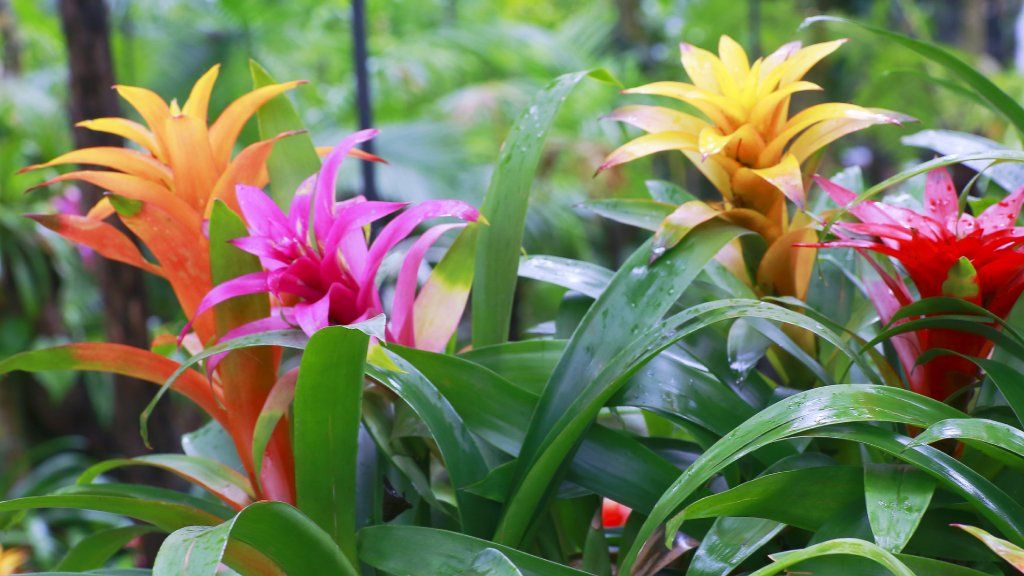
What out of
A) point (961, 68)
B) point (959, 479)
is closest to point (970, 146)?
point (961, 68)

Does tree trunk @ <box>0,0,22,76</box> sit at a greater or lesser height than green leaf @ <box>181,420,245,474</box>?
greater

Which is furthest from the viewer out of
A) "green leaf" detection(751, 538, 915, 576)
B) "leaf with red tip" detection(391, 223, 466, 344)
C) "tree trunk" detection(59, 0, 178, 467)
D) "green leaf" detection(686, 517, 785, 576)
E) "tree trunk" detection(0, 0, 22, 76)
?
"tree trunk" detection(0, 0, 22, 76)

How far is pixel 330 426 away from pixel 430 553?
9 centimetres

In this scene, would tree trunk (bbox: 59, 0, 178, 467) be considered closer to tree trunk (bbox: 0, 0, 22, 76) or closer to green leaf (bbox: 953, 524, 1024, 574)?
green leaf (bbox: 953, 524, 1024, 574)

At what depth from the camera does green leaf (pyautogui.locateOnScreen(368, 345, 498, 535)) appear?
0.49m

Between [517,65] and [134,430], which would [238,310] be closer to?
[134,430]

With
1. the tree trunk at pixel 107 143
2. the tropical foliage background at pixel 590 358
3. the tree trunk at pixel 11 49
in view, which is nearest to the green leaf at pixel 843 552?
the tropical foliage background at pixel 590 358

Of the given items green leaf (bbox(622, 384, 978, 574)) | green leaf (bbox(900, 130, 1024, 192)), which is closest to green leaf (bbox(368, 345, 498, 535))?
green leaf (bbox(622, 384, 978, 574))

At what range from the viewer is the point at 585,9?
21.2ft

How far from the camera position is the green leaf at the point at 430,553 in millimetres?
451

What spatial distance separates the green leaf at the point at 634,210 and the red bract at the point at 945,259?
0.13 m

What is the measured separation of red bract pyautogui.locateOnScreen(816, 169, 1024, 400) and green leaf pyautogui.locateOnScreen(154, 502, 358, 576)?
327 millimetres

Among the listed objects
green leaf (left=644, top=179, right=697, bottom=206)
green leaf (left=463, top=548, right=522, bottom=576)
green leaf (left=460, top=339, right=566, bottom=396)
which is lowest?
green leaf (left=463, top=548, right=522, bottom=576)

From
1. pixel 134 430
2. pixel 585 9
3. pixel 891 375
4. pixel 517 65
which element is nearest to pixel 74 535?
pixel 134 430
